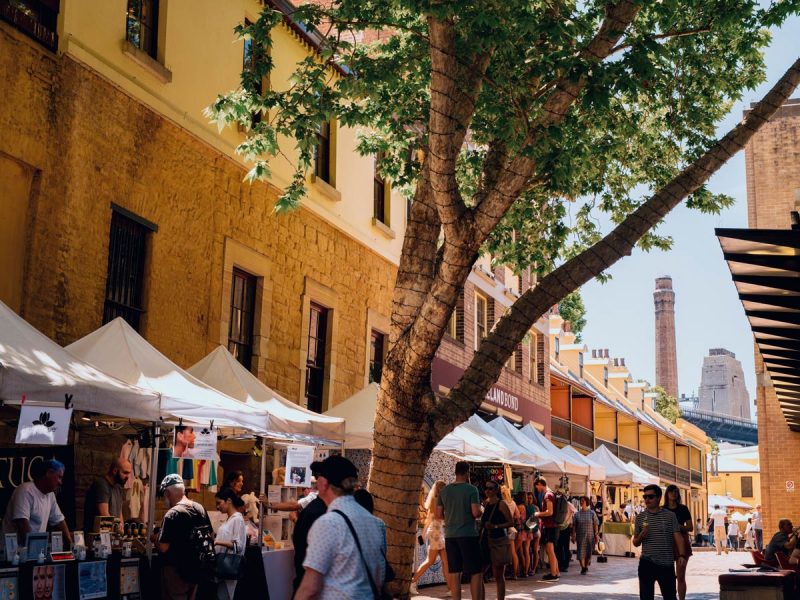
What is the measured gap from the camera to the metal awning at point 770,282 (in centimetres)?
1016

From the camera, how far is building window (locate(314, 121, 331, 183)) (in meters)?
18.8

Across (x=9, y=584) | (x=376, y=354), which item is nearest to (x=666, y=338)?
(x=376, y=354)

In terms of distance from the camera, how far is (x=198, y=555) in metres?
9.38

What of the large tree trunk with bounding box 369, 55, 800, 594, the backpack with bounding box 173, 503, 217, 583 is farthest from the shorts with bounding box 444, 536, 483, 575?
the backpack with bounding box 173, 503, 217, 583

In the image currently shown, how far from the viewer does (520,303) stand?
10.7 metres

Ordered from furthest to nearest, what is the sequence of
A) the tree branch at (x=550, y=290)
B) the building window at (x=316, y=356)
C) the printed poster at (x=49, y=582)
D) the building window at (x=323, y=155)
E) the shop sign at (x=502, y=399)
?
the shop sign at (x=502, y=399) → the building window at (x=323, y=155) → the building window at (x=316, y=356) → the tree branch at (x=550, y=290) → the printed poster at (x=49, y=582)

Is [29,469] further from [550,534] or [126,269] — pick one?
[550,534]

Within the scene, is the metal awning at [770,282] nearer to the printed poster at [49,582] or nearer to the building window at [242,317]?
the printed poster at [49,582]

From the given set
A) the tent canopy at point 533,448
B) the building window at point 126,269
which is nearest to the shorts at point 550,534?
the tent canopy at point 533,448

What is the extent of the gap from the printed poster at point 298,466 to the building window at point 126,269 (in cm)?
260

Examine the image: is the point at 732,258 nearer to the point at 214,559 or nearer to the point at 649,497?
the point at 649,497

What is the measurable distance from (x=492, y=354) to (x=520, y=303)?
596mm

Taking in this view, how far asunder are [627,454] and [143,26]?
3854 cm

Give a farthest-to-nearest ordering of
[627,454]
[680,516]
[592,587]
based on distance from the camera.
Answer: [627,454]
[592,587]
[680,516]
